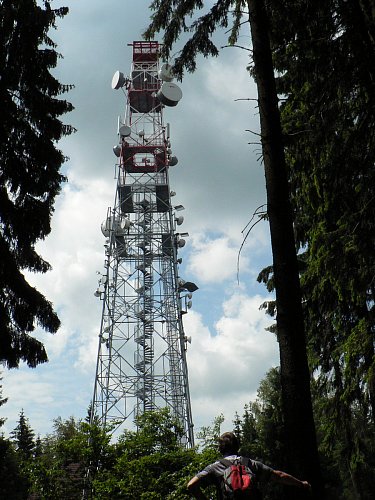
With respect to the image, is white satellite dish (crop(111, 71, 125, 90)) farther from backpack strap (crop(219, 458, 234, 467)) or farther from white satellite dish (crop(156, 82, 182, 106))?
backpack strap (crop(219, 458, 234, 467))

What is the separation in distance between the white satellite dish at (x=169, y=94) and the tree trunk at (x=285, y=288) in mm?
21250

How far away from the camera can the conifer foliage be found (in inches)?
380

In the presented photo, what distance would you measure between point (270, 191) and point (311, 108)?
6.07 ft

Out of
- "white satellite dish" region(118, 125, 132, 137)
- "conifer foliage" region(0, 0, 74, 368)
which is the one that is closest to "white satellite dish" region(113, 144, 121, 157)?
"white satellite dish" region(118, 125, 132, 137)

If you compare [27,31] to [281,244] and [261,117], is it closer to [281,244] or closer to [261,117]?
[261,117]

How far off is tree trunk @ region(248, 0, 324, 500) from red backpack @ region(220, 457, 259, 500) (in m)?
1.14

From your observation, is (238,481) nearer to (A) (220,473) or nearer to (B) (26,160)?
(A) (220,473)

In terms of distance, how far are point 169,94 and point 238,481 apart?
2553 centimetres

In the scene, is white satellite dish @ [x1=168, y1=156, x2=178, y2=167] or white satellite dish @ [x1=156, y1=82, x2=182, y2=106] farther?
white satellite dish @ [x1=168, y1=156, x2=178, y2=167]

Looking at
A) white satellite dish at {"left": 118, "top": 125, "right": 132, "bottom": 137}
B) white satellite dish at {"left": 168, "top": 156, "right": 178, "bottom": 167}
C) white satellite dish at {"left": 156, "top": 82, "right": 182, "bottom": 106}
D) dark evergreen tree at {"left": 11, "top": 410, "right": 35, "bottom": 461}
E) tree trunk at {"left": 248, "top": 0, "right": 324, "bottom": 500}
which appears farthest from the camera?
dark evergreen tree at {"left": 11, "top": 410, "right": 35, "bottom": 461}

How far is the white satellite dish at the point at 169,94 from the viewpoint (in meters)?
27.6

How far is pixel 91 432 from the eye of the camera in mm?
13789

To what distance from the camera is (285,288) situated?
5691 millimetres

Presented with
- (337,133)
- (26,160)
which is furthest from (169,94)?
(337,133)
